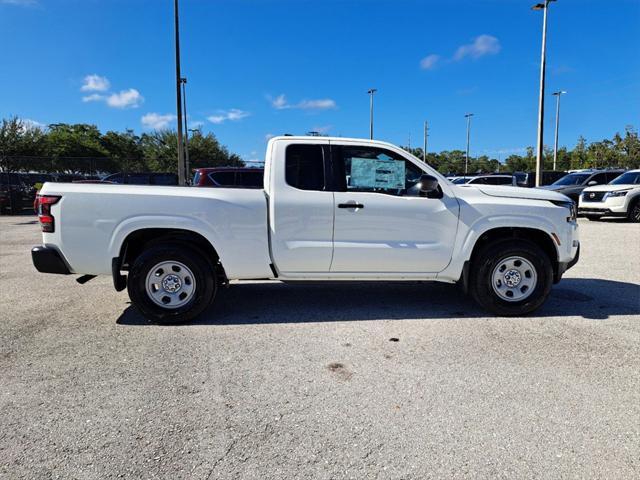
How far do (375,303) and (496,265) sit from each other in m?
1.50

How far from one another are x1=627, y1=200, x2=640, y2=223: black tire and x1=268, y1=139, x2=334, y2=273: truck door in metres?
14.6

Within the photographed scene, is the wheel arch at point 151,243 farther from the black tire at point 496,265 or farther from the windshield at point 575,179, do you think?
the windshield at point 575,179

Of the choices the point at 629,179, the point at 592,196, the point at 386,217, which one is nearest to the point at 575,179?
the point at 629,179

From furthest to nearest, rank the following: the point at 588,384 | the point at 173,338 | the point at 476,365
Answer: the point at 173,338 → the point at 476,365 → the point at 588,384

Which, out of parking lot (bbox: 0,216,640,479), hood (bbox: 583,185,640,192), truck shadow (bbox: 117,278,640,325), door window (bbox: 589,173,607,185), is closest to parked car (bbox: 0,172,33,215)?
parking lot (bbox: 0,216,640,479)

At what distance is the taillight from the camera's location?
4523 mm

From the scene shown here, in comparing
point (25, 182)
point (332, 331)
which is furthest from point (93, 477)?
point (25, 182)

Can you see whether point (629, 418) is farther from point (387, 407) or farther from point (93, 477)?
point (93, 477)

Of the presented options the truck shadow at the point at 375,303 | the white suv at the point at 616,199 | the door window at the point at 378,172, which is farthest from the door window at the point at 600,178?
the door window at the point at 378,172

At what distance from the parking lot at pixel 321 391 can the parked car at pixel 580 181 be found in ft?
44.4

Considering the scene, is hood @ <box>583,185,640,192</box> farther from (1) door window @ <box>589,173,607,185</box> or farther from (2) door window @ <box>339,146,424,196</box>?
(2) door window @ <box>339,146,424,196</box>

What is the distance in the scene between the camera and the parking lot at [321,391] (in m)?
2.52

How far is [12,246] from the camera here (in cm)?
1058

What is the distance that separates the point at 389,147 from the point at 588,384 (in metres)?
2.97
